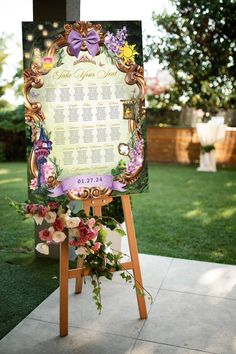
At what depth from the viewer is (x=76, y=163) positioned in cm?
181

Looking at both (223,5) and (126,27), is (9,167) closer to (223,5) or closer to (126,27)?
(223,5)

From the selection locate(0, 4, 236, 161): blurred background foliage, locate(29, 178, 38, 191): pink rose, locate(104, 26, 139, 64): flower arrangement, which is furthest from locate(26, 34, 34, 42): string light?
locate(0, 4, 236, 161): blurred background foliage

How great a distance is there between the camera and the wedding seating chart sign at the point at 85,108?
1.72 m

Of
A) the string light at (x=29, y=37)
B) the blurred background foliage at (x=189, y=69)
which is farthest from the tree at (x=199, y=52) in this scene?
the string light at (x=29, y=37)

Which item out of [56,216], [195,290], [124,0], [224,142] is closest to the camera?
[56,216]

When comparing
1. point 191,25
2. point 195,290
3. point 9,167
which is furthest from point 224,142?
point 195,290

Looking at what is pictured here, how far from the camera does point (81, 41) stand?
1.75 meters

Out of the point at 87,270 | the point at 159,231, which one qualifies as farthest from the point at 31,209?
the point at 159,231

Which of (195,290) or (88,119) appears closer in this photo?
(88,119)

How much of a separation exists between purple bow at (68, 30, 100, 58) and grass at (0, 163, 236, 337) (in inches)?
54.7

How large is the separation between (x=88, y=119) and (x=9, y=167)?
5106 millimetres

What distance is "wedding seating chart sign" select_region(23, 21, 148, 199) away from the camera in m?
1.72

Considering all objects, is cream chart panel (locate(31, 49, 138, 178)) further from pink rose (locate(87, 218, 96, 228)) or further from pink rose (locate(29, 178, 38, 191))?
pink rose (locate(87, 218, 96, 228))

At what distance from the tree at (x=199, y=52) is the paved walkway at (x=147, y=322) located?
202 inches
